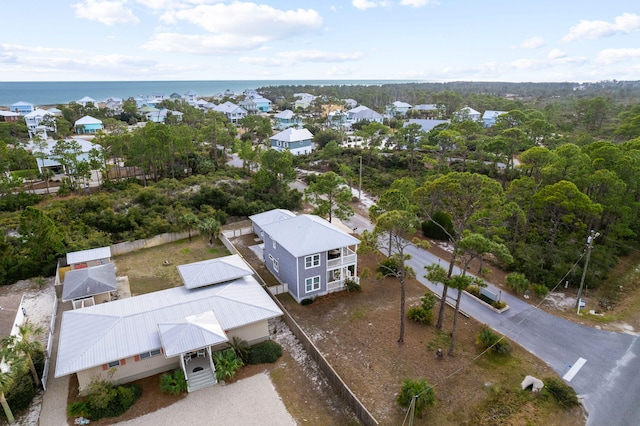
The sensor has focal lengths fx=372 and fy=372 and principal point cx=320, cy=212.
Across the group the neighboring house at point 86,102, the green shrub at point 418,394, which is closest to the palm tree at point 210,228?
the green shrub at point 418,394

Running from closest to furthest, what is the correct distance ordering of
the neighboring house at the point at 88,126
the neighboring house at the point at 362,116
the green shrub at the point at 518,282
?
the green shrub at the point at 518,282 < the neighboring house at the point at 88,126 < the neighboring house at the point at 362,116

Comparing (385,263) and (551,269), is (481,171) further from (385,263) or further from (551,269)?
(385,263)

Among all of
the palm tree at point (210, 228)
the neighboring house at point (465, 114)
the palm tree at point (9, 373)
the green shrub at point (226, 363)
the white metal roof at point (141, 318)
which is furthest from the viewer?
the neighboring house at point (465, 114)

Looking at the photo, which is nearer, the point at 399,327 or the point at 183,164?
the point at 399,327

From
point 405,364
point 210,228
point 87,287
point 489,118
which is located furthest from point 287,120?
point 405,364

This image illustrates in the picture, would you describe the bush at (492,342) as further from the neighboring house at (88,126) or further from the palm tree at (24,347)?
the neighboring house at (88,126)

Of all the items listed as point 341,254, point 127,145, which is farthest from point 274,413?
point 127,145

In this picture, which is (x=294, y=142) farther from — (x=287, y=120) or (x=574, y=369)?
(x=574, y=369)
